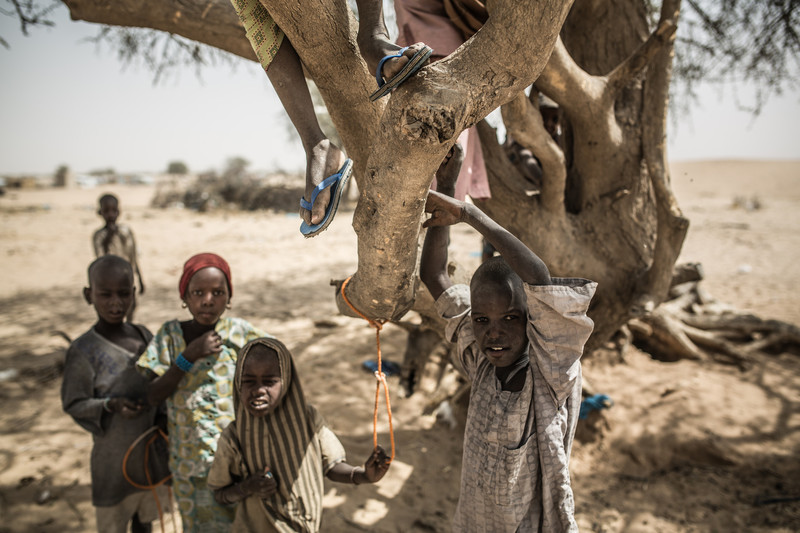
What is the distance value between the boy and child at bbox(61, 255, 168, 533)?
171 cm

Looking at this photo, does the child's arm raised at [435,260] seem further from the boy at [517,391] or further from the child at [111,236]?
the child at [111,236]

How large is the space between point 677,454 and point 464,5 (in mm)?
3483

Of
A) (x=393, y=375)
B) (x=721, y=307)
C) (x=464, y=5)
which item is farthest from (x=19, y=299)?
(x=721, y=307)

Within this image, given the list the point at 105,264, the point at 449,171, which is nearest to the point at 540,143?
the point at 449,171

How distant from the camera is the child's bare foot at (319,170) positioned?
1351mm

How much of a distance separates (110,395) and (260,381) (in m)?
1.00

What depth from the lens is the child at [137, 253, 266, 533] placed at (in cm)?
224

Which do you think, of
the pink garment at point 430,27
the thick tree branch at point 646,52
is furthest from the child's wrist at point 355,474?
the thick tree branch at point 646,52

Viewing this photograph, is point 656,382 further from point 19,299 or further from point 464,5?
point 19,299

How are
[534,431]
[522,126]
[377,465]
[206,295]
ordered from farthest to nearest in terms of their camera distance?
[522,126] → [206,295] → [377,465] → [534,431]

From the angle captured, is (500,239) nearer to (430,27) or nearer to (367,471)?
(367,471)

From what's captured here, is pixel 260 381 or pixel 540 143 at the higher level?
pixel 540 143

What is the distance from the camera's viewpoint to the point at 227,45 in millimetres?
2840

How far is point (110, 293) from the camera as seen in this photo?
2.44 meters
